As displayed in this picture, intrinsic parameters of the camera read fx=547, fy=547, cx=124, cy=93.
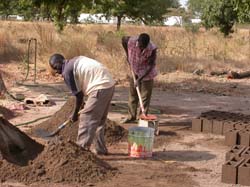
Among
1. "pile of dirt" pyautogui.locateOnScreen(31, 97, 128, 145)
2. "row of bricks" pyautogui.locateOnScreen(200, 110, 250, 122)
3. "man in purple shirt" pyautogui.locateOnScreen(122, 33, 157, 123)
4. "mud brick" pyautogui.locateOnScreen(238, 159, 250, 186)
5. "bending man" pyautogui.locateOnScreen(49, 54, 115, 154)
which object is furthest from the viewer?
"row of bricks" pyautogui.locateOnScreen(200, 110, 250, 122)

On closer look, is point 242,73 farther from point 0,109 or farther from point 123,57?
point 0,109

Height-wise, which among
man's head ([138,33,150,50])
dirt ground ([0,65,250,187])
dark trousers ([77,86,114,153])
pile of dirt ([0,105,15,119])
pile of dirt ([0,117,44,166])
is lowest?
dirt ground ([0,65,250,187])

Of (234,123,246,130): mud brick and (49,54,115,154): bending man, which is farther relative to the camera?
(234,123,246,130): mud brick

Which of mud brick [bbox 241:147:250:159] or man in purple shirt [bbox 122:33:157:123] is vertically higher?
man in purple shirt [bbox 122:33:157:123]

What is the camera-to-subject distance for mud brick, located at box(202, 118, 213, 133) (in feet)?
32.1

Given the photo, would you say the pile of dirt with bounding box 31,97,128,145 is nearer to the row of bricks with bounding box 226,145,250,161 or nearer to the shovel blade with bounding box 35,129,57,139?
the shovel blade with bounding box 35,129,57,139

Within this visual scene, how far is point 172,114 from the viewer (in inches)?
456

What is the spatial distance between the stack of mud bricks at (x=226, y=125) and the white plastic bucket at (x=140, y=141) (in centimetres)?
169

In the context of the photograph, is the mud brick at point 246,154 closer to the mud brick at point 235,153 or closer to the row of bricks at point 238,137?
the mud brick at point 235,153

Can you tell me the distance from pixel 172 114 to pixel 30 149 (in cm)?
486

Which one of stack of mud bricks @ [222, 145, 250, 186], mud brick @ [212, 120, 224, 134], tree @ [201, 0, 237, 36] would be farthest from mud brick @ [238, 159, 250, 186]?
tree @ [201, 0, 237, 36]

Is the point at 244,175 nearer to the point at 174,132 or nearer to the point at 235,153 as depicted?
the point at 235,153

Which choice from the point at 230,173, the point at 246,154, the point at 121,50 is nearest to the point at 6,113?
the point at 246,154

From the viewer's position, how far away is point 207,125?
983cm
